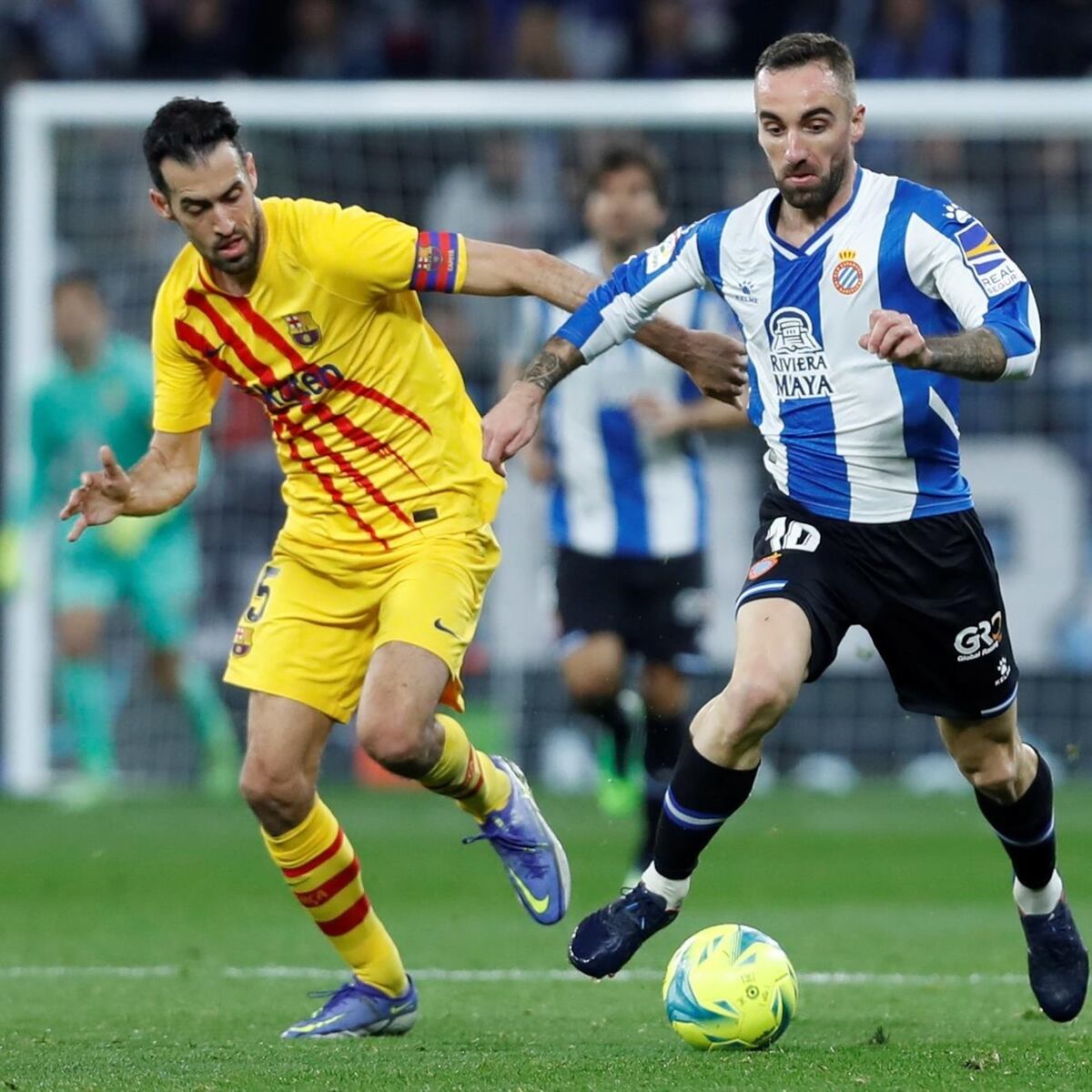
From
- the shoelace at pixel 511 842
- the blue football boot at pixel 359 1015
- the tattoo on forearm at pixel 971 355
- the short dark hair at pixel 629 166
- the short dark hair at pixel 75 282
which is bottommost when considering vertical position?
the blue football boot at pixel 359 1015

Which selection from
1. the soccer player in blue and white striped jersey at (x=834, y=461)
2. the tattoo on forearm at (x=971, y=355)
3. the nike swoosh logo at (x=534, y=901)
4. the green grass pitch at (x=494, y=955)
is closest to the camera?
the tattoo on forearm at (x=971, y=355)

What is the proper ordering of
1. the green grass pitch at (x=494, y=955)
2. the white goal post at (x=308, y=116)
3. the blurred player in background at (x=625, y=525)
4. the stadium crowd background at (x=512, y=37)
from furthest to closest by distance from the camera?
the stadium crowd background at (x=512, y=37)
the white goal post at (x=308, y=116)
the blurred player in background at (x=625, y=525)
the green grass pitch at (x=494, y=955)

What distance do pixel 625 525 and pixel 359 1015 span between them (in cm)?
372

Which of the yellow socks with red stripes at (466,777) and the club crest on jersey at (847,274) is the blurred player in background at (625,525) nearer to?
the yellow socks with red stripes at (466,777)

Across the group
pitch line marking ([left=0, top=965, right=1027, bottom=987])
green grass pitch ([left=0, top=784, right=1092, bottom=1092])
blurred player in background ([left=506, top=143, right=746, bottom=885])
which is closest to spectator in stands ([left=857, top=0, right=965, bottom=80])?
green grass pitch ([left=0, top=784, right=1092, bottom=1092])

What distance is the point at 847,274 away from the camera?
18.2 ft

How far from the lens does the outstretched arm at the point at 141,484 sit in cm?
612

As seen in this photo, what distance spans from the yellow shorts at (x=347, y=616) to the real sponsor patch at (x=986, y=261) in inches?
64.7

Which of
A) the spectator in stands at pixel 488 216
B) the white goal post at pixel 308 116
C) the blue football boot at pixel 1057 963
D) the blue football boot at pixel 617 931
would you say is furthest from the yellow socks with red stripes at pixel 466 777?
the spectator in stands at pixel 488 216

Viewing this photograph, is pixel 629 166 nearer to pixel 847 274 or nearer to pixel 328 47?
pixel 847 274

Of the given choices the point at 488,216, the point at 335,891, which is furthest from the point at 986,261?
the point at 488,216

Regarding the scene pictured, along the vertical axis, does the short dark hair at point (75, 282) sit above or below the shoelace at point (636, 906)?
above

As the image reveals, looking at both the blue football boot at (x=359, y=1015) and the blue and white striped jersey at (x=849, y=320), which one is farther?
the blue football boot at (x=359, y=1015)

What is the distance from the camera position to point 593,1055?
5.32 metres
